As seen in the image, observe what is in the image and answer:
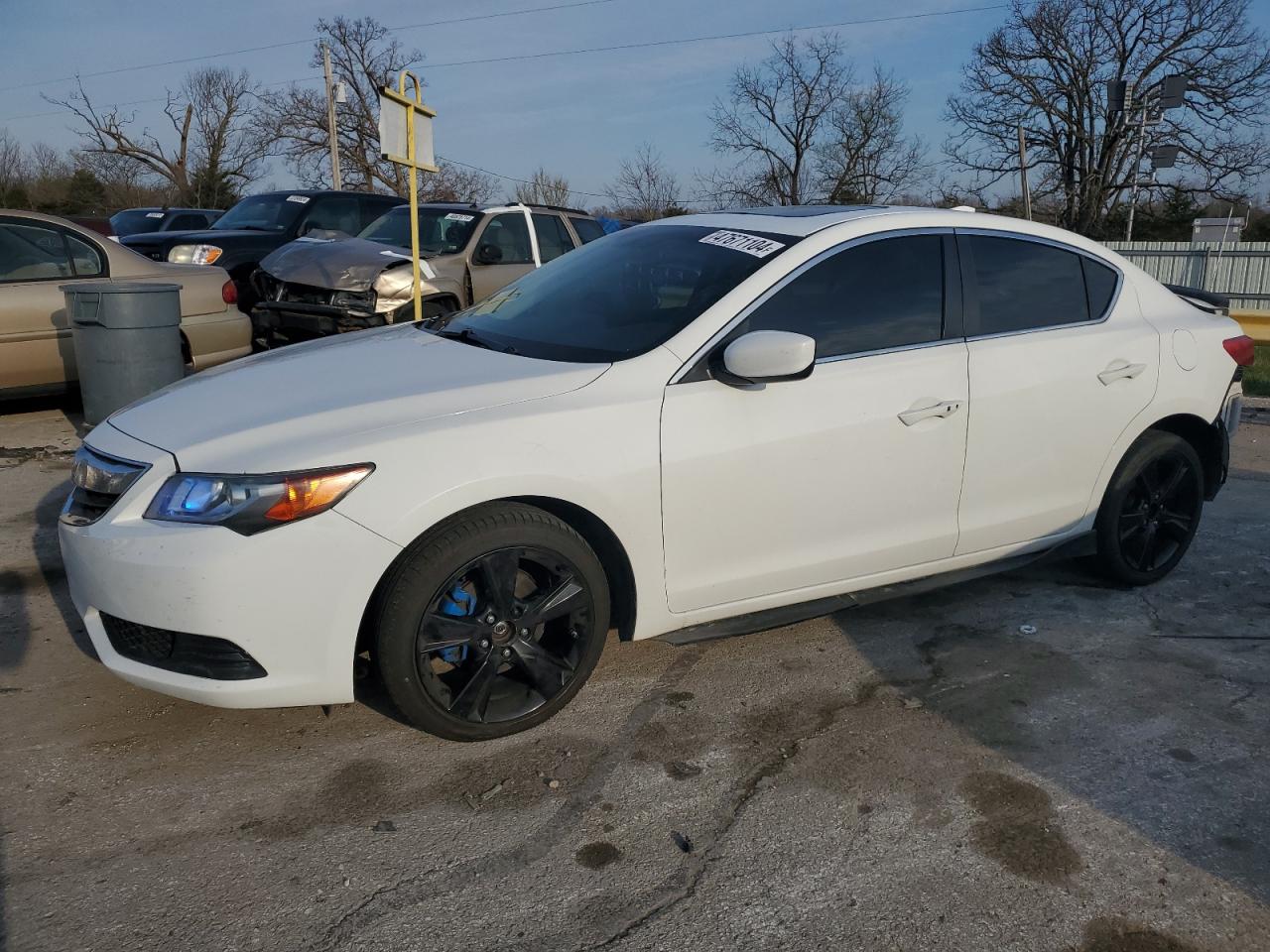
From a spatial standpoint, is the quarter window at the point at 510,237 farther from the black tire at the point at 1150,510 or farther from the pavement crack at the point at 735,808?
the pavement crack at the point at 735,808

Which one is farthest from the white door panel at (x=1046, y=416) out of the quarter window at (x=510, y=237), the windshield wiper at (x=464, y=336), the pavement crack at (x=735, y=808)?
the quarter window at (x=510, y=237)

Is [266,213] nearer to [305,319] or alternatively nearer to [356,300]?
[305,319]

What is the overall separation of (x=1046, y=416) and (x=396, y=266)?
6.11 metres

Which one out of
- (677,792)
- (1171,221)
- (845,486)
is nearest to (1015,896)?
(677,792)

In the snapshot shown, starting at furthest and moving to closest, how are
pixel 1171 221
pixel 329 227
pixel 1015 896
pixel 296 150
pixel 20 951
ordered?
pixel 296 150 < pixel 1171 221 < pixel 329 227 < pixel 1015 896 < pixel 20 951

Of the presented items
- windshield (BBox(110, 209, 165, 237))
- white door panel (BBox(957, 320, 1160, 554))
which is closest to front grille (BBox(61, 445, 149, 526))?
white door panel (BBox(957, 320, 1160, 554))

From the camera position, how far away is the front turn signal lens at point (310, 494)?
2830 mm

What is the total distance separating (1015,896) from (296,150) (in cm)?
4701

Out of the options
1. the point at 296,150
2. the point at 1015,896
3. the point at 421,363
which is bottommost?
the point at 1015,896

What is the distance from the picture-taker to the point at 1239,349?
467 cm

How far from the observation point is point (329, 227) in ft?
39.1

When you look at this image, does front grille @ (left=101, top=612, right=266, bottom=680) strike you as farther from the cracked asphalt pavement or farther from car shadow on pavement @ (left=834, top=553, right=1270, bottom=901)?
car shadow on pavement @ (left=834, top=553, right=1270, bottom=901)

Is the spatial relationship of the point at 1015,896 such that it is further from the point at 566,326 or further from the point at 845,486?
the point at 566,326

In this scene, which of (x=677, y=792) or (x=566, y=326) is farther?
(x=566, y=326)
